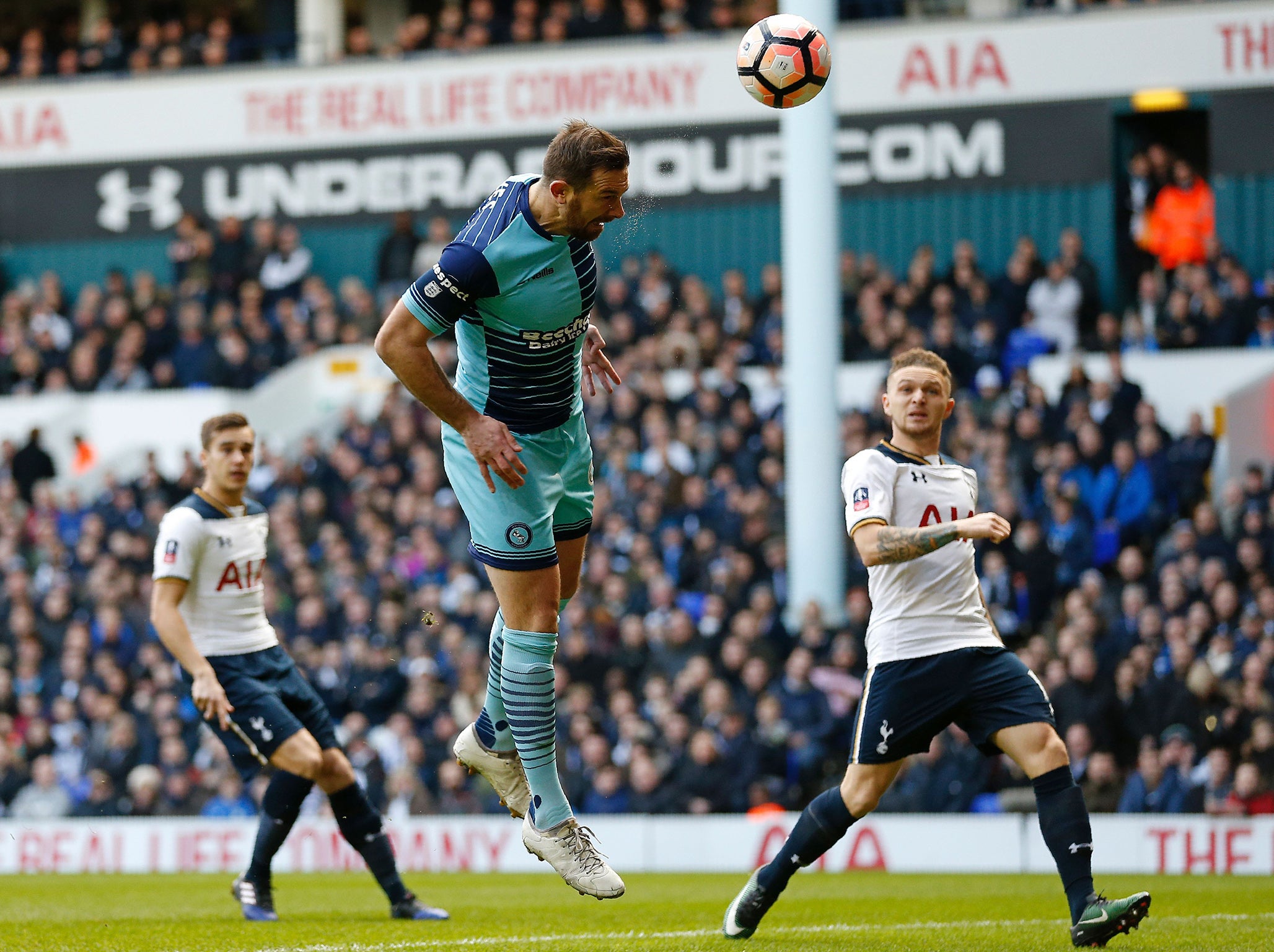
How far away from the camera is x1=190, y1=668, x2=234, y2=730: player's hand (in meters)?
8.57

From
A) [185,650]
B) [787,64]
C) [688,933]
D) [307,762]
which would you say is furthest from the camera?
[307,762]

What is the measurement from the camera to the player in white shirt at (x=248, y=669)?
8.93 meters

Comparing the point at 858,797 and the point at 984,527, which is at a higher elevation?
the point at 984,527

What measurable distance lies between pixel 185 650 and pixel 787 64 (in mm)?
4079

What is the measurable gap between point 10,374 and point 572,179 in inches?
723

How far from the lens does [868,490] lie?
6906mm

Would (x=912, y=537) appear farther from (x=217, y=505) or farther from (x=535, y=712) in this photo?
(x=217, y=505)

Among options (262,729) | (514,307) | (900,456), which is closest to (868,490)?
(900,456)

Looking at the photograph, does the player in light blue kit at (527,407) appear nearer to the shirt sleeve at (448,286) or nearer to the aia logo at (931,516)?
the shirt sleeve at (448,286)

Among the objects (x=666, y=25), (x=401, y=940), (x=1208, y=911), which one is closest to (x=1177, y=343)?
(x=666, y=25)

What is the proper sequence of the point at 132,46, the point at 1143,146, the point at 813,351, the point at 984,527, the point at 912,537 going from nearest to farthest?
the point at 984,527, the point at 912,537, the point at 813,351, the point at 1143,146, the point at 132,46

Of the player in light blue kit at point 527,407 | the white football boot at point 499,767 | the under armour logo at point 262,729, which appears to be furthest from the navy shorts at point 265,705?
the player in light blue kit at point 527,407

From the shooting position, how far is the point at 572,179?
6.06 meters

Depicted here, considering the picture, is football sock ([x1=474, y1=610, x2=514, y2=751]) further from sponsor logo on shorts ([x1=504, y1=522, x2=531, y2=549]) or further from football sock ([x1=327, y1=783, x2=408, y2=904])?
football sock ([x1=327, y1=783, x2=408, y2=904])
